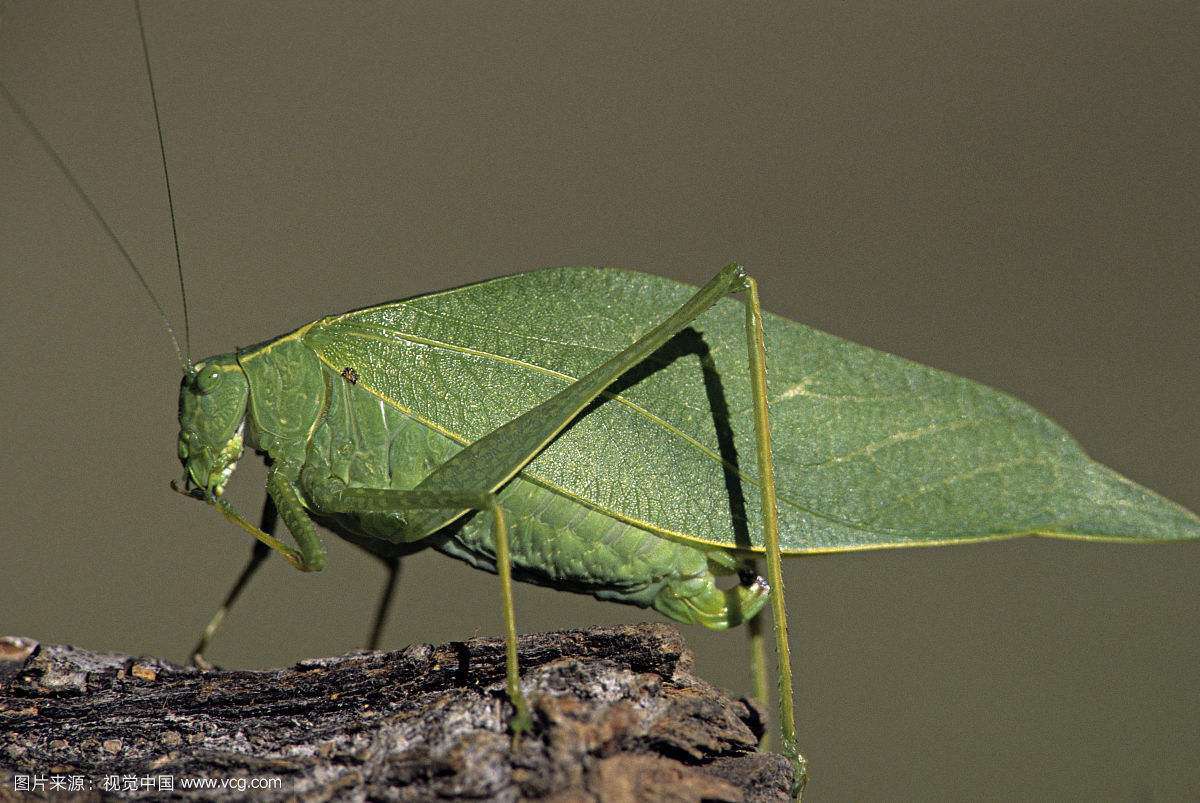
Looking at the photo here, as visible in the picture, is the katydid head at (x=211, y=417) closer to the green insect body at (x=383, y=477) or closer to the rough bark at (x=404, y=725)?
the green insect body at (x=383, y=477)

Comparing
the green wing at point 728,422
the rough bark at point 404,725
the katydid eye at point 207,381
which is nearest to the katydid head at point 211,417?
the katydid eye at point 207,381

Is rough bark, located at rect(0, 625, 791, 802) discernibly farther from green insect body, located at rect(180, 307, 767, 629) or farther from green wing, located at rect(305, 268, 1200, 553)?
green wing, located at rect(305, 268, 1200, 553)

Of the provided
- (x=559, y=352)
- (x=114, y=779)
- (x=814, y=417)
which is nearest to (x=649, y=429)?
(x=559, y=352)

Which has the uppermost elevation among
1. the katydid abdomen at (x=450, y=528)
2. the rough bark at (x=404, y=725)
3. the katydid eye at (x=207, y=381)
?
the katydid eye at (x=207, y=381)

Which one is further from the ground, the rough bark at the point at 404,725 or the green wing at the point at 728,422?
the green wing at the point at 728,422

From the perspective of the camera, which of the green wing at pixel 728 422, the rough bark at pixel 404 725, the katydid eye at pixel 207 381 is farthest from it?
the katydid eye at pixel 207 381
